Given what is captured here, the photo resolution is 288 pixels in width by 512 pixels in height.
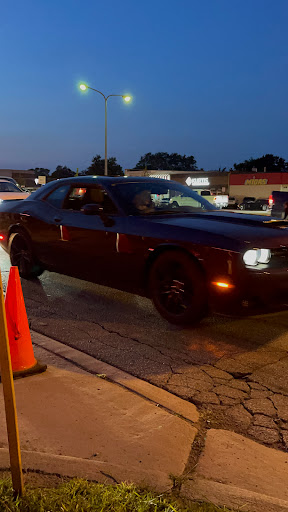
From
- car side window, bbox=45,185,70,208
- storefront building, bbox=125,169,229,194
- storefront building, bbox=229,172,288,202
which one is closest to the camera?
car side window, bbox=45,185,70,208

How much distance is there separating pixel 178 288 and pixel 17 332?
1796 mm

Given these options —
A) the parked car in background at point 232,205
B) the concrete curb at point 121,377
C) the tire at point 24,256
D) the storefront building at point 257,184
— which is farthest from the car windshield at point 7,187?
the storefront building at point 257,184

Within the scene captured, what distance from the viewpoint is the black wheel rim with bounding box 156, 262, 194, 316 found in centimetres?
491

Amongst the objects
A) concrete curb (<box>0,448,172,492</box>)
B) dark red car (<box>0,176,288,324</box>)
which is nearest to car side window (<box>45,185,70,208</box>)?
dark red car (<box>0,176,288,324</box>)

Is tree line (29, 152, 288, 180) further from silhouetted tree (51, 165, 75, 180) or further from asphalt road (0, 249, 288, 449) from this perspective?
asphalt road (0, 249, 288, 449)

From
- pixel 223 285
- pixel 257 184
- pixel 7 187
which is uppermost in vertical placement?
pixel 257 184

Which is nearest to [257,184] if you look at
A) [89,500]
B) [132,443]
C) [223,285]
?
[223,285]

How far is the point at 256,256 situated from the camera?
453 centimetres

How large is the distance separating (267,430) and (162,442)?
2.49ft

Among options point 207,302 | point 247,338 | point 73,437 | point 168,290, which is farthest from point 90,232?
point 73,437

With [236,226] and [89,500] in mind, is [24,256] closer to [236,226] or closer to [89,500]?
[236,226]

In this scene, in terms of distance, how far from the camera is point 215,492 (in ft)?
7.91

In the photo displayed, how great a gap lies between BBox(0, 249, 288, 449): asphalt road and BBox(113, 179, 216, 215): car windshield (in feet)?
4.09

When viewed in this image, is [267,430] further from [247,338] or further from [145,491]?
[247,338]
